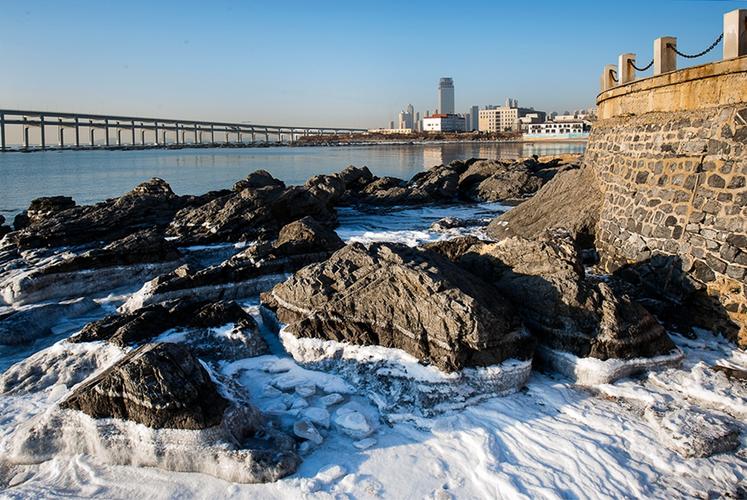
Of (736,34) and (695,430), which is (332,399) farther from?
(736,34)

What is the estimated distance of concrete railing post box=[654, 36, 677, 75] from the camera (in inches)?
347

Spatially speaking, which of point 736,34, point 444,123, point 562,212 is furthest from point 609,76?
point 444,123

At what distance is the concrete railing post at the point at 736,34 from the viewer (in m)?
7.12

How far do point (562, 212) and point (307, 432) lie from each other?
9143 millimetres

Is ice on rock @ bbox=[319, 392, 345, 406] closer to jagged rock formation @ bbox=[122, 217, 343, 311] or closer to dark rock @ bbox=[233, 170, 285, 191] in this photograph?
jagged rock formation @ bbox=[122, 217, 343, 311]

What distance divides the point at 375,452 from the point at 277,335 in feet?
9.84

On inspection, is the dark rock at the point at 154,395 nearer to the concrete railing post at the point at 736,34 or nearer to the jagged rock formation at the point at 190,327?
the jagged rock formation at the point at 190,327

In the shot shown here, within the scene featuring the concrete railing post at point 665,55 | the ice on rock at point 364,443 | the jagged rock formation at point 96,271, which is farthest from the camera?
the jagged rock formation at point 96,271

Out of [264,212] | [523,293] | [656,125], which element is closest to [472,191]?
[264,212]

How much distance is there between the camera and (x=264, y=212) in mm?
14609

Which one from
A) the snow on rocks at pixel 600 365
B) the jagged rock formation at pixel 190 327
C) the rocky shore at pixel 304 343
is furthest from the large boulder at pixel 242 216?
the snow on rocks at pixel 600 365

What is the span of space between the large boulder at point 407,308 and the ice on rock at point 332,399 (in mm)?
818

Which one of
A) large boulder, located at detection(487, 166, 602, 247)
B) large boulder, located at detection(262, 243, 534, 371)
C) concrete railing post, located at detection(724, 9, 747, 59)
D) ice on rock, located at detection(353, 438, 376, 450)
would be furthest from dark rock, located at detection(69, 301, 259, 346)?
concrete railing post, located at detection(724, 9, 747, 59)

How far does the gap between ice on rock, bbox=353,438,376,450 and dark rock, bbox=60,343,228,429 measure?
1231 millimetres
